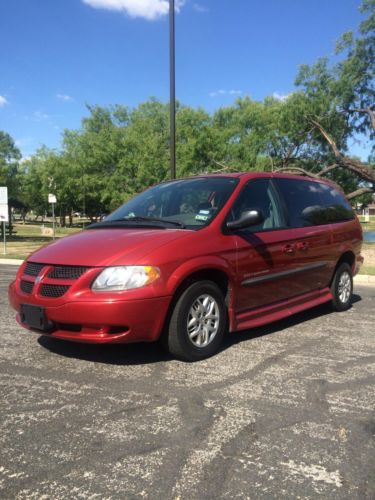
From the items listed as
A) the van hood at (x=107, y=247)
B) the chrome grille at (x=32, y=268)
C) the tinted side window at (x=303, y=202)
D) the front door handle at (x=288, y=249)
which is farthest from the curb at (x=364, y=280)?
the chrome grille at (x=32, y=268)

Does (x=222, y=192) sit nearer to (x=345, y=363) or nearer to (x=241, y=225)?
(x=241, y=225)

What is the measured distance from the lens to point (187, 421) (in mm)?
3074

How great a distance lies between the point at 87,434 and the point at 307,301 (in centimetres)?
350

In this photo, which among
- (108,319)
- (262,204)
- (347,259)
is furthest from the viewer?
(347,259)

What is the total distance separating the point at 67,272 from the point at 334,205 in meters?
3.99

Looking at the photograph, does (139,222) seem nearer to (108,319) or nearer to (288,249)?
(108,319)

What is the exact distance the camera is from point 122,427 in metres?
2.99

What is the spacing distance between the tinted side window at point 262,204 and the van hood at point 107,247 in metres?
0.81

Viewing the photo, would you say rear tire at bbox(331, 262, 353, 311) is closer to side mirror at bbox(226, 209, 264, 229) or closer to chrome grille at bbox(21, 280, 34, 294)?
side mirror at bbox(226, 209, 264, 229)

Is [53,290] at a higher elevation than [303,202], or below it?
below

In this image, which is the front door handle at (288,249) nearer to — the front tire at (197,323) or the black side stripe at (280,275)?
the black side stripe at (280,275)

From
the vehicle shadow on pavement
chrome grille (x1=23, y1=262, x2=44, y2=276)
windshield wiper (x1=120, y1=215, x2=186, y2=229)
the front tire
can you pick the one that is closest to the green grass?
windshield wiper (x1=120, y1=215, x2=186, y2=229)

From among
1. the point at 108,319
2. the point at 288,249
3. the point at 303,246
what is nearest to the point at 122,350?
the point at 108,319

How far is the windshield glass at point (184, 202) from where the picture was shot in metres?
4.70
